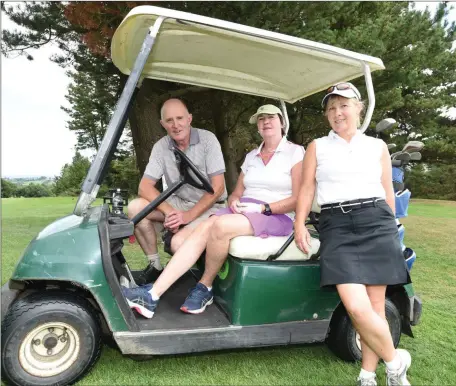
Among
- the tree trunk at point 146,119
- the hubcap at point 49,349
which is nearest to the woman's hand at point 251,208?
the hubcap at point 49,349

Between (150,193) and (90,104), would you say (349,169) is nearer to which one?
(150,193)

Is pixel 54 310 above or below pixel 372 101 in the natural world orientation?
below

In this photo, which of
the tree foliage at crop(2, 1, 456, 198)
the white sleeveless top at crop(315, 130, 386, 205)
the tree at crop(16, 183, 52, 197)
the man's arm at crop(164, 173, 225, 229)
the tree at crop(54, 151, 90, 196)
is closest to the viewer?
the white sleeveless top at crop(315, 130, 386, 205)

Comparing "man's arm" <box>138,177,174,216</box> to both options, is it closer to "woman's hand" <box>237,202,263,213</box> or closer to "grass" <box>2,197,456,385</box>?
"woman's hand" <box>237,202,263,213</box>

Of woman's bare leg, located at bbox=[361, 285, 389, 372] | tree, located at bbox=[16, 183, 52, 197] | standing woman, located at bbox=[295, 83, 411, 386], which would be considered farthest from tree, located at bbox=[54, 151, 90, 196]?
woman's bare leg, located at bbox=[361, 285, 389, 372]

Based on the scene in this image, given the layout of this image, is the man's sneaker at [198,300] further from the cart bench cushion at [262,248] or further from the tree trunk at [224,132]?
the tree trunk at [224,132]

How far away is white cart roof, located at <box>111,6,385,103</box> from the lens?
224cm

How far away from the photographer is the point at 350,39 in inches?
253

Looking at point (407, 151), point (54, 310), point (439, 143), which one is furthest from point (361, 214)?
point (439, 143)

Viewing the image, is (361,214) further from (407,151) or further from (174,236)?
(174,236)

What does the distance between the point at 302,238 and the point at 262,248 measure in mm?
231

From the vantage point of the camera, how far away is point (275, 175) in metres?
2.83

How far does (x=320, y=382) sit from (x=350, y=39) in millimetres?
5321

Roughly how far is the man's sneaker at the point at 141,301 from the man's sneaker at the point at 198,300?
19 centimetres
